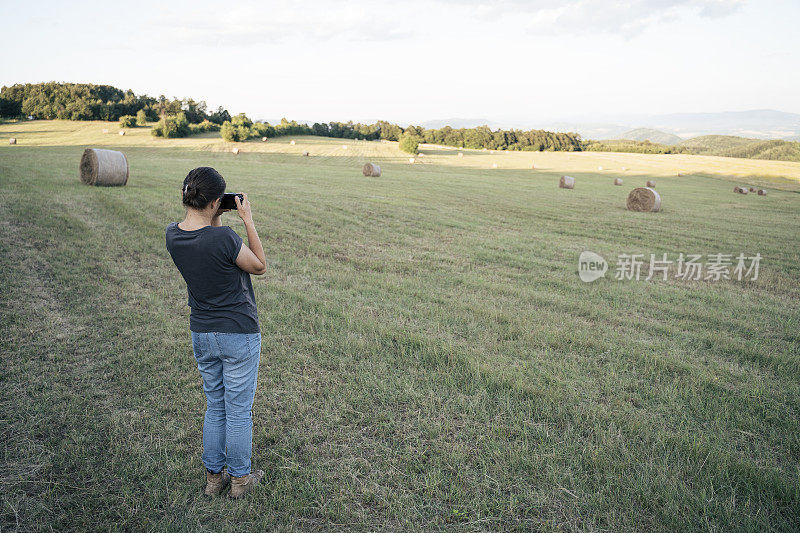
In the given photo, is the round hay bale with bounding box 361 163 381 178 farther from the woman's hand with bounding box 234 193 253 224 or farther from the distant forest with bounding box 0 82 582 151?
the distant forest with bounding box 0 82 582 151

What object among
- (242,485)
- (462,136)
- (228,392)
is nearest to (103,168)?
(228,392)

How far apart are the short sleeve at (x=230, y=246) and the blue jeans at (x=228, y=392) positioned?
0.59 m

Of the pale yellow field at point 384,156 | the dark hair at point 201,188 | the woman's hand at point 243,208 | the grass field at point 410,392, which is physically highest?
the pale yellow field at point 384,156

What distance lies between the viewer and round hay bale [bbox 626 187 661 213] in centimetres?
1999

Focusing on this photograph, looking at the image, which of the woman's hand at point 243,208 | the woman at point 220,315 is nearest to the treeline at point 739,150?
the woman's hand at point 243,208

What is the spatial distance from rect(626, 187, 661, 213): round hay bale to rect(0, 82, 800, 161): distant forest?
4080 centimetres

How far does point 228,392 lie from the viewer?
3.24 metres

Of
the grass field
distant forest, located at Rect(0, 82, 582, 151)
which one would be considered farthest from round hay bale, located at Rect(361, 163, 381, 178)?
distant forest, located at Rect(0, 82, 582, 151)

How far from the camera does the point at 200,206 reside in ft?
10.0

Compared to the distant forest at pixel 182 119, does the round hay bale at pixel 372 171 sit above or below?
below

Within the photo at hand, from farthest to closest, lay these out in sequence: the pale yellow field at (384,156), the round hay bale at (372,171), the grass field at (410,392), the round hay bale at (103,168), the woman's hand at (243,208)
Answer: the pale yellow field at (384,156) < the round hay bale at (372,171) < the round hay bale at (103,168) < the grass field at (410,392) < the woman's hand at (243,208)

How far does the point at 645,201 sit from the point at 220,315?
2168 cm

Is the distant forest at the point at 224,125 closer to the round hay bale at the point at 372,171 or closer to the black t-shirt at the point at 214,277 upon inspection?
the round hay bale at the point at 372,171

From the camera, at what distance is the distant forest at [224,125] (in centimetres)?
6062
